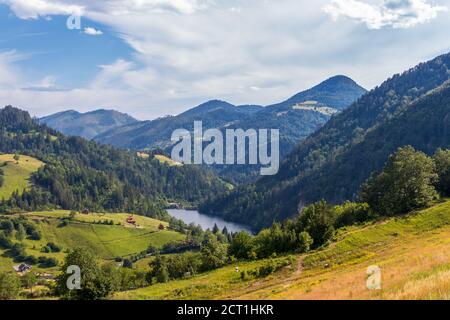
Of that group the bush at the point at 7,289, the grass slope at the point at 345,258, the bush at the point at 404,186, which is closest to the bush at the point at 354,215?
the bush at the point at 404,186

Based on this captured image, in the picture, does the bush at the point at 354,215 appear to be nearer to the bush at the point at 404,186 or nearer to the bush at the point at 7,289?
the bush at the point at 404,186

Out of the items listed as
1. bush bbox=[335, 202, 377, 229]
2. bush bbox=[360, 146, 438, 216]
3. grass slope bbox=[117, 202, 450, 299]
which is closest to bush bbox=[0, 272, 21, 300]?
grass slope bbox=[117, 202, 450, 299]

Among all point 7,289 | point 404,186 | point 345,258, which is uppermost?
point 404,186

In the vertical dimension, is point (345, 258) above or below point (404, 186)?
below

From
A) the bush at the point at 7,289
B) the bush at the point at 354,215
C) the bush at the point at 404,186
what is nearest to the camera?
the bush at the point at 7,289

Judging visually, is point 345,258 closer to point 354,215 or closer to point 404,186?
point 354,215

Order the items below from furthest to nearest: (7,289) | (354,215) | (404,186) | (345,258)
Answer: (354,215)
(404,186)
(7,289)
(345,258)

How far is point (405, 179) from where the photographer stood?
9919cm

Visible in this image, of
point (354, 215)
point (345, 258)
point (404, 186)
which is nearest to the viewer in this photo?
point (345, 258)

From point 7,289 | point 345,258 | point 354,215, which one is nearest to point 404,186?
point 354,215

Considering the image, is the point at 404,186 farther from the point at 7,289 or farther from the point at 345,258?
the point at 7,289

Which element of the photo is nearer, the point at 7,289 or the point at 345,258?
the point at 345,258
